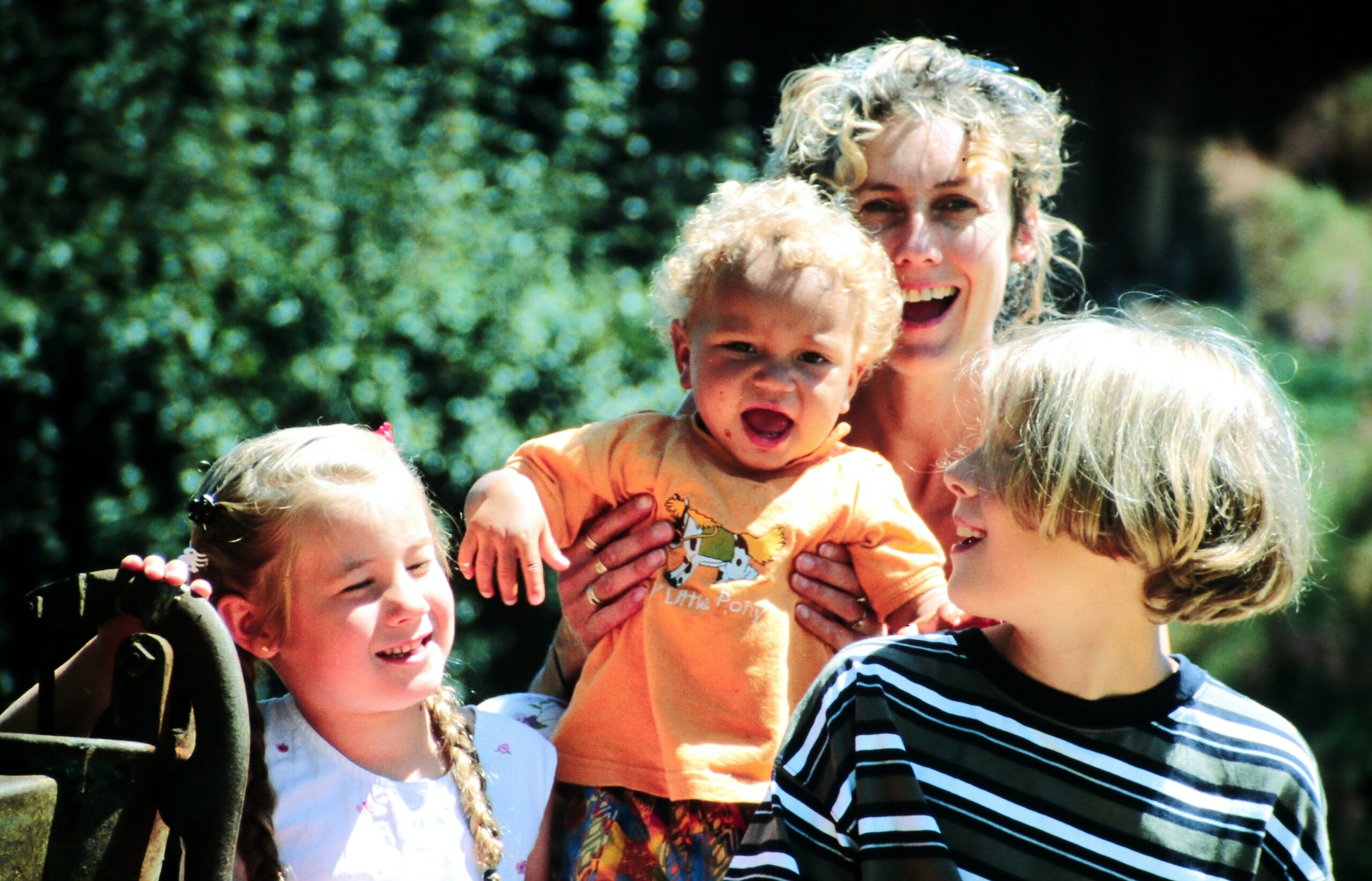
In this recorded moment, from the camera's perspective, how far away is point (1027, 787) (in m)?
1.58

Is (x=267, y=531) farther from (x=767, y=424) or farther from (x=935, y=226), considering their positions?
(x=935, y=226)

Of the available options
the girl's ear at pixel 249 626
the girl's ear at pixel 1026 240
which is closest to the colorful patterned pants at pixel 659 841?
the girl's ear at pixel 249 626

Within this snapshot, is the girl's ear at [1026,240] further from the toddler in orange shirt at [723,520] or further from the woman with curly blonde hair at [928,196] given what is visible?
the toddler in orange shirt at [723,520]

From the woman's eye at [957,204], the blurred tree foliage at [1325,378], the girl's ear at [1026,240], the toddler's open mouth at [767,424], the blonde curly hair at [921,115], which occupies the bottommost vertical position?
the blurred tree foliage at [1325,378]

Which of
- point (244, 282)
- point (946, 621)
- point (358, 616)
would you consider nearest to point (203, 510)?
point (358, 616)

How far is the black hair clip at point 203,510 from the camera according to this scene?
1734mm

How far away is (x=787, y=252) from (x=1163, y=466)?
0.75 meters

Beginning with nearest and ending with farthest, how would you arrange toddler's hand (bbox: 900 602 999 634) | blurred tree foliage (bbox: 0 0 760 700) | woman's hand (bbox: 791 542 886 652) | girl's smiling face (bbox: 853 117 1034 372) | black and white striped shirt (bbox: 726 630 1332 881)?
1. black and white striped shirt (bbox: 726 630 1332 881)
2. toddler's hand (bbox: 900 602 999 634)
3. woman's hand (bbox: 791 542 886 652)
4. girl's smiling face (bbox: 853 117 1034 372)
5. blurred tree foliage (bbox: 0 0 760 700)

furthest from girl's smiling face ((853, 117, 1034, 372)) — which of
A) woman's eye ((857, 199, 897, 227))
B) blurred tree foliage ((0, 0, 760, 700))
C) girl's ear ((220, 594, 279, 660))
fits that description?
blurred tree foliage ((0, 0, 760, 700))

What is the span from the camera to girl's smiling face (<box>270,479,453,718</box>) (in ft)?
5.74

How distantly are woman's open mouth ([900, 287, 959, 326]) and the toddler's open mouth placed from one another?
0.51m

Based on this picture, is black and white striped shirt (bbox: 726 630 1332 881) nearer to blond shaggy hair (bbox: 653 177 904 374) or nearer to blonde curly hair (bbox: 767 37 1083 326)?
blond shaggy hair (bbox: 653 177 904 374)

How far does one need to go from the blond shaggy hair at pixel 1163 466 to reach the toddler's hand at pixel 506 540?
0.67 meters

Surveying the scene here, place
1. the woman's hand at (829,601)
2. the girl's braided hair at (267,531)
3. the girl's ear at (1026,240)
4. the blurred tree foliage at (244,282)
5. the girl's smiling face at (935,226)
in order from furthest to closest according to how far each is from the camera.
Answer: the blurred tree foliage at (244,282) < the girl's ear at (1026,240) < the girl's smiling face at (935,226) < the woman's hand at (829,601) < the girl's braided hair at (267,531)
